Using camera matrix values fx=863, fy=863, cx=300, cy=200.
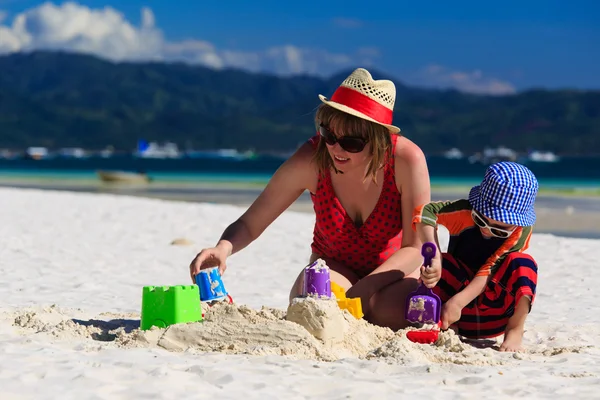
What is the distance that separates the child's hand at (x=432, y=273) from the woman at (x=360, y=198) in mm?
289

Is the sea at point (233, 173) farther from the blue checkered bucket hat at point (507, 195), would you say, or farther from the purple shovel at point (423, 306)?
the purple shovel at point (423, 306)

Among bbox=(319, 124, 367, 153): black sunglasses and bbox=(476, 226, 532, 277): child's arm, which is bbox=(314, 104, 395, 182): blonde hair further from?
bbox=(476, 226, 532, 277): child's arm

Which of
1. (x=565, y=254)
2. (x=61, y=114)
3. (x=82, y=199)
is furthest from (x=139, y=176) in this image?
(x=61, y=114)

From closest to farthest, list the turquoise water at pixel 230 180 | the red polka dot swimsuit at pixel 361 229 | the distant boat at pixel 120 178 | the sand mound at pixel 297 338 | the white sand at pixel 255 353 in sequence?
1. the white sand at pixel 255 353
2. the sand mound at pixel 297 338
3. the red polka dot swimsuit at pixel 361 229
4. the distant boat at pixel 120 178
5. the turquoise water at pixel 230 180

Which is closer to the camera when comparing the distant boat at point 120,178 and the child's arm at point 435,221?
the child's arm at point 435,221

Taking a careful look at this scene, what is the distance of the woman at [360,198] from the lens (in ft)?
13.4

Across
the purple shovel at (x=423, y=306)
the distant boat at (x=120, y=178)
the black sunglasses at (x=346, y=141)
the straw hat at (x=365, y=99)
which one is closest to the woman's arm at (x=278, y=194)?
the black sunglasses at (x=346, y=141)

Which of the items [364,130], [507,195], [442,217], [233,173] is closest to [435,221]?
[442,217]

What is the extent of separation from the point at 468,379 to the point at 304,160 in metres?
1.55

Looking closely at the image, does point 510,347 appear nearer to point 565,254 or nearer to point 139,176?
point 565,254

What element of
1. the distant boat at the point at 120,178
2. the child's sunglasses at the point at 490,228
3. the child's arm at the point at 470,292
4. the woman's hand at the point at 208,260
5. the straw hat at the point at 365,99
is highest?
the distant boat at the point at 120,178

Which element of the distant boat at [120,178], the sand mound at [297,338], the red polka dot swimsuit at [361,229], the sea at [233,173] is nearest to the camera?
the sand mound at [297,338]

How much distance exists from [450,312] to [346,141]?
95cm

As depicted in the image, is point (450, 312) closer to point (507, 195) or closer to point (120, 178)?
point (507, 195)
